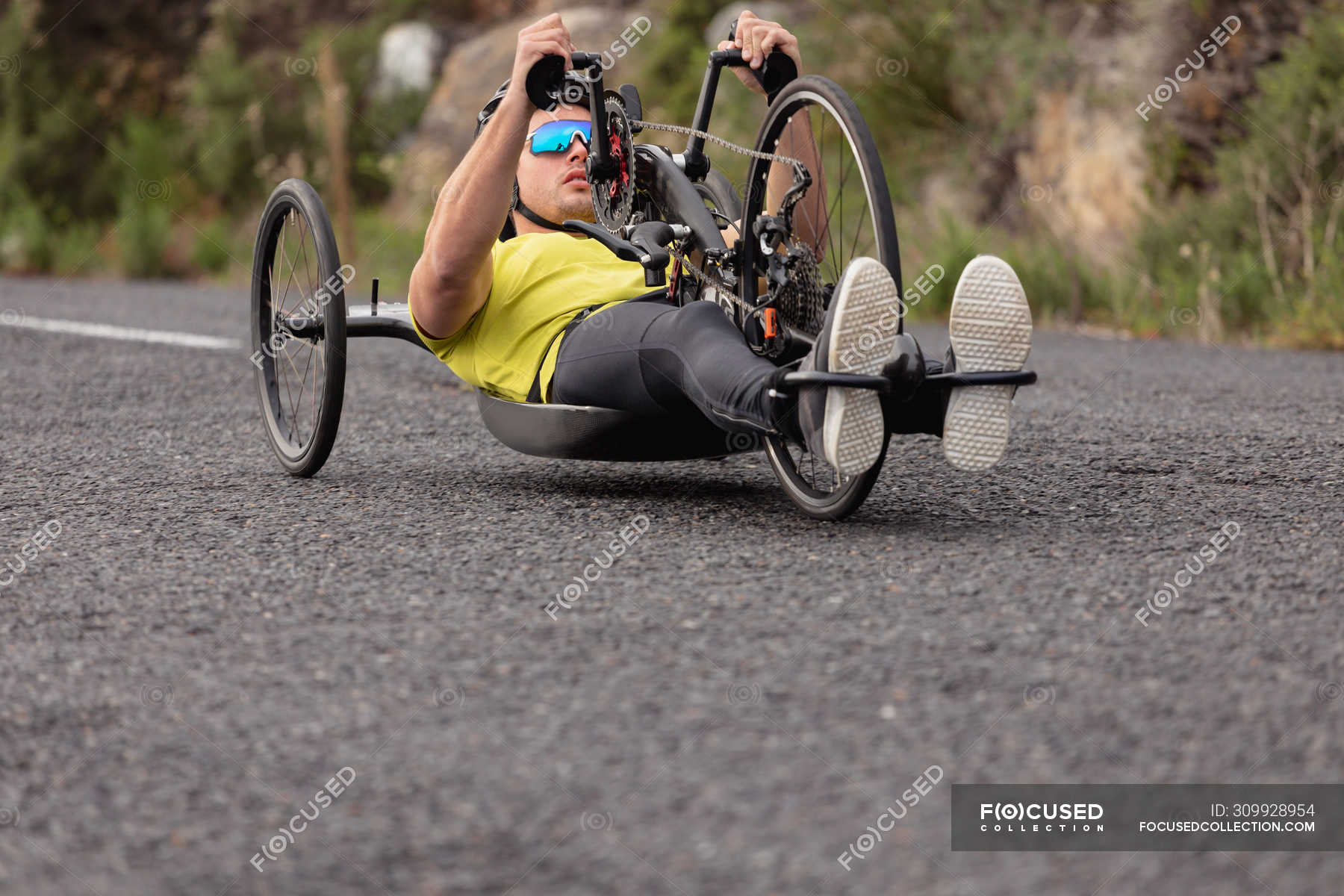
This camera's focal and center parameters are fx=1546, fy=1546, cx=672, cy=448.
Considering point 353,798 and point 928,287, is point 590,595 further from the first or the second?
point 928,287

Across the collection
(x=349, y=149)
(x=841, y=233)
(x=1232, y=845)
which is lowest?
(x=349, y=149)

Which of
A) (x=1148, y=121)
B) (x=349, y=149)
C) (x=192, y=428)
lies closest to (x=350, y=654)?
(x=192, y=428)

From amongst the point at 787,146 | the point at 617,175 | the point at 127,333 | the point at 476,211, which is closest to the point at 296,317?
the point at 476,211

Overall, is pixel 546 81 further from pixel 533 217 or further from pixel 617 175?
pixel 533 217

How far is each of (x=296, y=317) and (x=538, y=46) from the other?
3.68 ft

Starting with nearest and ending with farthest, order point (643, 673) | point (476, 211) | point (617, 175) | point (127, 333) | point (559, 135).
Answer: point (643, 673)
point (476, 211)
point (617, 175)
point (559, 135)
point (127, 333)

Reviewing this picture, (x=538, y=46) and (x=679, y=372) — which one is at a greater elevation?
(x=538, y=46)

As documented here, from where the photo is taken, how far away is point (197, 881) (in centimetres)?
163

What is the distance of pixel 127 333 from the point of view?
25.0 ft

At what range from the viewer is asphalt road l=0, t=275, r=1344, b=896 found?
169 centimetres

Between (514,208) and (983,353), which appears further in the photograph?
(514,208)

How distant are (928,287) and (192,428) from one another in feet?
15.5

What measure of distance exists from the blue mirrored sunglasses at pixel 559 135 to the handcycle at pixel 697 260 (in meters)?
0.16

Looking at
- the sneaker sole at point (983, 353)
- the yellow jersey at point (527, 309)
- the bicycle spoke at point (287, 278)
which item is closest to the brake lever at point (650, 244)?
the yellow jersey at point (527, 309)
